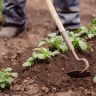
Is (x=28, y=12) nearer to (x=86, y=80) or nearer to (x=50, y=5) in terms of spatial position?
(x=50, y=5)

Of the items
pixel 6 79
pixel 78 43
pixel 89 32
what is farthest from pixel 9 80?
pixel 89 32

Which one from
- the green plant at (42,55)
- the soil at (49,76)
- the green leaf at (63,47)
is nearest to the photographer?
the soil at (49,76)

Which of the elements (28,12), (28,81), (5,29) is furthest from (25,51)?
(28,12)

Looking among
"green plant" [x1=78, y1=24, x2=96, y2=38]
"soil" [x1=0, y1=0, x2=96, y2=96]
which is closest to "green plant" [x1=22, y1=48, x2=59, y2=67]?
"soil" [x1=0, y1=0, x2=96, y2=96]

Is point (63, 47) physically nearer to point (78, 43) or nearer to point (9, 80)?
point (78, 43)

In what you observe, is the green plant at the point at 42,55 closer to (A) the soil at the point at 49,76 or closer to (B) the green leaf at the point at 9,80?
(A) the soil at the point at 49,76

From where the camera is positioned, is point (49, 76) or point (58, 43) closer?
point (49, 76)

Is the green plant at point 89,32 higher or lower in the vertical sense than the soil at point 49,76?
lower

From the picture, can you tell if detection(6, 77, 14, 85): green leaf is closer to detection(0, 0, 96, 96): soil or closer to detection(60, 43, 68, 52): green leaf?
detection(0, 0, 96, 96): soil

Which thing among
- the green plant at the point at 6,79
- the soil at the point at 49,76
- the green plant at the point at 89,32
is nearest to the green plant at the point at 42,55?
the soil at the point at 49,76

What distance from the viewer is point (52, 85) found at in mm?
2652

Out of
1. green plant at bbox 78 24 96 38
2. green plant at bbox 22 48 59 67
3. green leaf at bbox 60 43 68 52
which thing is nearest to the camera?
green plant at bbox 22 48 59 67

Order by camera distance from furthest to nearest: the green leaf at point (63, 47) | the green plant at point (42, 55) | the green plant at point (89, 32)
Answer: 1. the green plant at point (89, 32)
2. the green leaf at point (63, 47)
3. the green plant at point (42, 55)

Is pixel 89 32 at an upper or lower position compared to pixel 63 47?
lower
